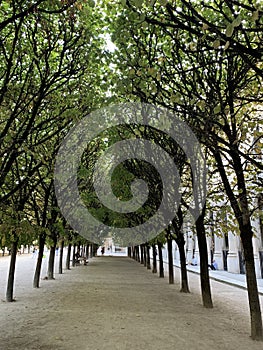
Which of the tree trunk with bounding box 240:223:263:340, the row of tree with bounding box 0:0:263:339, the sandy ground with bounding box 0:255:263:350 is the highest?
the row of tree with bounding box 0:0:263:339

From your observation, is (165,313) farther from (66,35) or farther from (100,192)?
(100,192)

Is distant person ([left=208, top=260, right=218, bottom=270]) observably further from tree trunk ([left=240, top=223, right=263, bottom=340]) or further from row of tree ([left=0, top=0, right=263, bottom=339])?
tree trunk ([left=240, top=223, right=263, bottom=340])

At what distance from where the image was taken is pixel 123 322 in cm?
916

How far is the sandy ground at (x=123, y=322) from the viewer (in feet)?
23.8

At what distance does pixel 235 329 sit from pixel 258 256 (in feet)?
53.8

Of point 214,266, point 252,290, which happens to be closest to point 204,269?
point 252,290

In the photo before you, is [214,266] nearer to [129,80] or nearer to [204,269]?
[204,269]

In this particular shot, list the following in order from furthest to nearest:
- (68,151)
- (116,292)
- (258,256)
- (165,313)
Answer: (258,256) < (116,292) < (68,151) < (165,313)

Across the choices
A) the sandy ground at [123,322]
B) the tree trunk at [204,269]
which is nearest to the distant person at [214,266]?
the sandy ground at [123,322]

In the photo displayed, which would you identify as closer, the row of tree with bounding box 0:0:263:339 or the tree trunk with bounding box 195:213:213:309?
the row of tree with bounding box 0:0:263:339

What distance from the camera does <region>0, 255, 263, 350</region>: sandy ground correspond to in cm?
Result: 725

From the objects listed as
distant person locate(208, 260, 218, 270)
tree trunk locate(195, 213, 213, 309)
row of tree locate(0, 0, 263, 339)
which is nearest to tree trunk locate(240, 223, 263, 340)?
row of tree locate(0, 0, 263, 339)

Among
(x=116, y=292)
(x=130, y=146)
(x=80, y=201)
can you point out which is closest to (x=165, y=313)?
(x=116, y=292)

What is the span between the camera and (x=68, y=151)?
42.8ft
